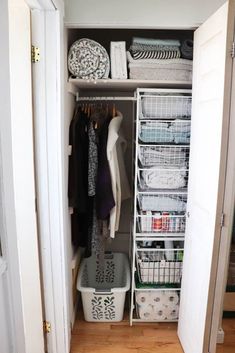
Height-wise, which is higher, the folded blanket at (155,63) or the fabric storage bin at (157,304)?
the folded blanket at (155,63)

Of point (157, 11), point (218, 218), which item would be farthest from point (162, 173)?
point (157, 11)

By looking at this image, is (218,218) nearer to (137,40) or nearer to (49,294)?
(49,294)

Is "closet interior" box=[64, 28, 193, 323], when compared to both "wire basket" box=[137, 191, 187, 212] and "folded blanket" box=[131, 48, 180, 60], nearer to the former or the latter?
"wire basket" box=[137, 191, 187, 212]

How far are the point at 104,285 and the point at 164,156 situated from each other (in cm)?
132

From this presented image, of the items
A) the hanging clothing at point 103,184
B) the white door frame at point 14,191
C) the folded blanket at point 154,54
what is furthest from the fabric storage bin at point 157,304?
the folded blanket at point 154,54

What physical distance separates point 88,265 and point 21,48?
1.78 meters

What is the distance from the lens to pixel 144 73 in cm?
170

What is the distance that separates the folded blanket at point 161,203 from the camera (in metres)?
1.84

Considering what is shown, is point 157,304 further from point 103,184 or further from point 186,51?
point 186,51

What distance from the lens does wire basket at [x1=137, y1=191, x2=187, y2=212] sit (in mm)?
1844

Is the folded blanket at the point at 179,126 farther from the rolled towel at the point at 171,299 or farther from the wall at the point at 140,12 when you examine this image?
the rolled towel at the point at 171,299

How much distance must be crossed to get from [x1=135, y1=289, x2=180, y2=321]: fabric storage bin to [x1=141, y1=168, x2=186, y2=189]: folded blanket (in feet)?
2.64

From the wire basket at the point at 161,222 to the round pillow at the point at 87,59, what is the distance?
39.8 inches

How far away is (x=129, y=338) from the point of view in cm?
191
